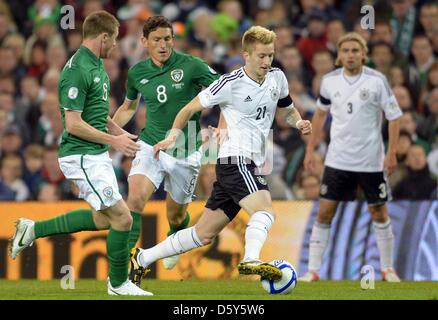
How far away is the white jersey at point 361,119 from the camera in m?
12.3

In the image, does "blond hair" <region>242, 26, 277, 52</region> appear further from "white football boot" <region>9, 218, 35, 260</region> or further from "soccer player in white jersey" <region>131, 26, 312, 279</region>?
"white football boot" <region>9, 218, 35, 260</region>

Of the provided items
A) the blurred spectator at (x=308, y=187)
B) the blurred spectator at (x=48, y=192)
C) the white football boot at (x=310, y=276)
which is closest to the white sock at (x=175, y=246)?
the white football boot at (x=310, y=276)

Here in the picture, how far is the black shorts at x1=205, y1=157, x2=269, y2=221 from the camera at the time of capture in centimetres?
1002

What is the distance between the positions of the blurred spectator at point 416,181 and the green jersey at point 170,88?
3037mm

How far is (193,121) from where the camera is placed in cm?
1151

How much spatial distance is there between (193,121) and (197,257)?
2.34 m

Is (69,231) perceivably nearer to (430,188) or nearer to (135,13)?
(430,188)

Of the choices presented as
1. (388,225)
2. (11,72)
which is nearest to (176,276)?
(388,225)

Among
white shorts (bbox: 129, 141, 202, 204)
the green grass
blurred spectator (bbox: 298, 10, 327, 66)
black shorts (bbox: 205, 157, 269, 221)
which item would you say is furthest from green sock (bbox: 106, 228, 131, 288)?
blurred spectator (bbox: 298, 10, 327, 66)

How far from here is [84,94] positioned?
382 inches

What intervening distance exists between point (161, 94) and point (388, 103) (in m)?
2.34

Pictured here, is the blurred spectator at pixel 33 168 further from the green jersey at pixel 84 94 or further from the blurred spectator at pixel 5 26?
the green jersey at pixel 84 94

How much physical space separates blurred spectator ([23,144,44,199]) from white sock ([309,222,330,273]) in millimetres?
3959

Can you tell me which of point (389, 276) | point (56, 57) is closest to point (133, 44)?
point (56, 57)
